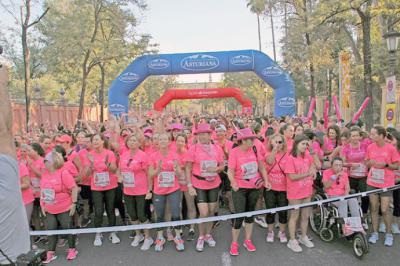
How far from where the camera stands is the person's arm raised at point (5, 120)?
161cm

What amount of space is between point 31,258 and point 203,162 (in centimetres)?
373

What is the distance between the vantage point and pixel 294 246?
17.0ft

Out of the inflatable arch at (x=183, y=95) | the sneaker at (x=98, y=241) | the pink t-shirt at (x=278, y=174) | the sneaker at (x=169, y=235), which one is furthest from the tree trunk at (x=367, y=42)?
the inflatable arch at (x=183, y=95)

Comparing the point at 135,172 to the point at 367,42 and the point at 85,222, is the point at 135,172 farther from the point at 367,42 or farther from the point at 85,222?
the point at 367,42

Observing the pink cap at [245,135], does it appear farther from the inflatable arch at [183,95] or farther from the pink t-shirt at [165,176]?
the inflatable arch at [183,95]

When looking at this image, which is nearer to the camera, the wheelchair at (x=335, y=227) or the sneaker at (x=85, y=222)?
the wheelchair at (x=335, y=227)

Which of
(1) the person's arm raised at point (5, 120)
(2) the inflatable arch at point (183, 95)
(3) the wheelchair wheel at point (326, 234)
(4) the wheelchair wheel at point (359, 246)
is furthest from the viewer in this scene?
(2) the inflatable arch at point (183, 95)

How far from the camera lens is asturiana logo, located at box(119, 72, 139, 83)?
53.4ft

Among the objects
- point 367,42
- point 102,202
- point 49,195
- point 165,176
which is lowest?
point 102,202

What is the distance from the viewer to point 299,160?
202 inches

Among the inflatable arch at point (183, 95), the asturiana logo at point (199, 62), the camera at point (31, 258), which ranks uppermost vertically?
the asturiana logo at point (199, 62)

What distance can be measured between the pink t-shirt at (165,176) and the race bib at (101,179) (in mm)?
840

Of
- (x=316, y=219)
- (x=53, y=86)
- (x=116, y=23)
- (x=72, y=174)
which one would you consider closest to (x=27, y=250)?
(x=72, y=174)

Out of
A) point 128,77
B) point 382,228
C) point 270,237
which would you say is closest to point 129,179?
point 270,237
